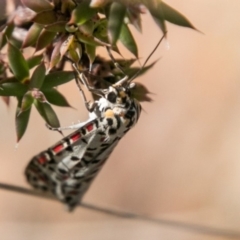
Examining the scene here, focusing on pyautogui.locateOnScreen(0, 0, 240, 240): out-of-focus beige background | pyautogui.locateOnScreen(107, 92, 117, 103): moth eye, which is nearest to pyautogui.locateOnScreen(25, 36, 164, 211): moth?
pyautogui.locateOnScreen(107, 92, 117, 103): moth eye

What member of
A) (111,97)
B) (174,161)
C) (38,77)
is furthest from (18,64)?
(174,161)

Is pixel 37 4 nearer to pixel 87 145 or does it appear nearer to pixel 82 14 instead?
pixel 82 14

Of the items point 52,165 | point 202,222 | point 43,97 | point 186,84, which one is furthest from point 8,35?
point 202,222

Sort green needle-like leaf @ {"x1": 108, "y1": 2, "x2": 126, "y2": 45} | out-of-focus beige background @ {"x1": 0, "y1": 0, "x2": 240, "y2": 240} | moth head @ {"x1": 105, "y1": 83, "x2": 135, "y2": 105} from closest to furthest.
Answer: green needle-like leaf @ {"x1": 108, "y1": 2, "x2": 126, "y2": 45} < moth head @ {"x1": 105, "y1": 83, "x2": 135, "y2": 105} < out-of-focus beige background @ {"x1": 0, "y1": 0, "x2": 240, "y2": 240}

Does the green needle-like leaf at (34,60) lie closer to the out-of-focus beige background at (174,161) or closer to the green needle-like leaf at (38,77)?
the green needle-like leaf at (38,77)

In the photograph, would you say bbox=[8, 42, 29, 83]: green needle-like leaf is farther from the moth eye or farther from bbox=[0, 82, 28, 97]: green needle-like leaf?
the moth eye

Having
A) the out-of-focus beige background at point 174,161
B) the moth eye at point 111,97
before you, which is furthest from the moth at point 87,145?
the out-of-focus beige background at point 174,161

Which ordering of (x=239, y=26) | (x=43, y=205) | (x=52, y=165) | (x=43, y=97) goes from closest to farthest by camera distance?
(x=43, y=97) → (x=52, y=165) → (x=239, y=26) → (x=43, y=205)

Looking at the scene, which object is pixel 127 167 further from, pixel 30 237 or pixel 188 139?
pixel 30 237
